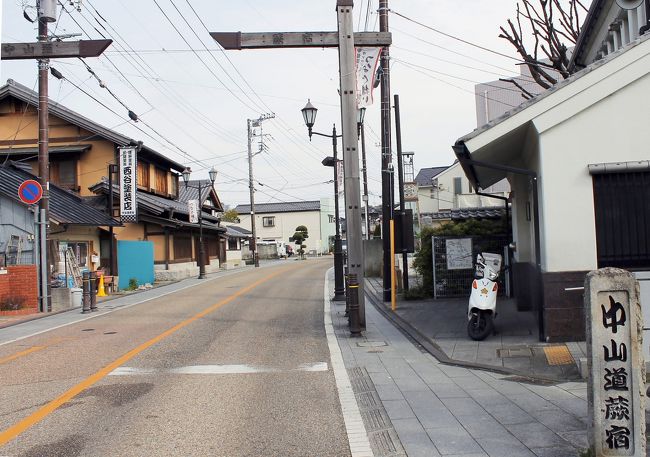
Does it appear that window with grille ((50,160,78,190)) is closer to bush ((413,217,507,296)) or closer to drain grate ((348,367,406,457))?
bush ((413,217,507,296))

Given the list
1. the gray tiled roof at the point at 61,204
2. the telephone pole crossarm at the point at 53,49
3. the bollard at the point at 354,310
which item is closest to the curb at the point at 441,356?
the bollard at the point at 354,310

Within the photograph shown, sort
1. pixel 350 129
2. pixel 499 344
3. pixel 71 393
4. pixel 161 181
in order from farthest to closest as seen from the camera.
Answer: pixel 161 181 < pixel 350 129 < pixel 499 344 < pixel 71 393

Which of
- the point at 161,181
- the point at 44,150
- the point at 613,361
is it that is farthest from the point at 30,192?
the point at 161,181

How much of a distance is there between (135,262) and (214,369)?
66.2 ft

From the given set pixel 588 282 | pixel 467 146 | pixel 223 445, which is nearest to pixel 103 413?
pixel 223 445

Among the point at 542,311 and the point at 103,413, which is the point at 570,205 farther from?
the point at 103,413

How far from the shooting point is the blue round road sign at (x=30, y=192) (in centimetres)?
1659

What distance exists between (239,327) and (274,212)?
73.3m

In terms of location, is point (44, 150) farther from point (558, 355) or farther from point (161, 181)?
point (161, 181)

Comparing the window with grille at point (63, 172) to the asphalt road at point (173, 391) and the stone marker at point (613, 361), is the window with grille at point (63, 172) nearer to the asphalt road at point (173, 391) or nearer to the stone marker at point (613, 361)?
the asphalt road at point (173, 391)

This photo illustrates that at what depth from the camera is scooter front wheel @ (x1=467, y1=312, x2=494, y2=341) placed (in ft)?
32.4

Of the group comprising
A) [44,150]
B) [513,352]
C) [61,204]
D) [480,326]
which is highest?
[44,150]

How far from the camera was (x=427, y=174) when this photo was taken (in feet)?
183

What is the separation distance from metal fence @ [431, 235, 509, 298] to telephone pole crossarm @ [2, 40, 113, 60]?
32.8 feet
